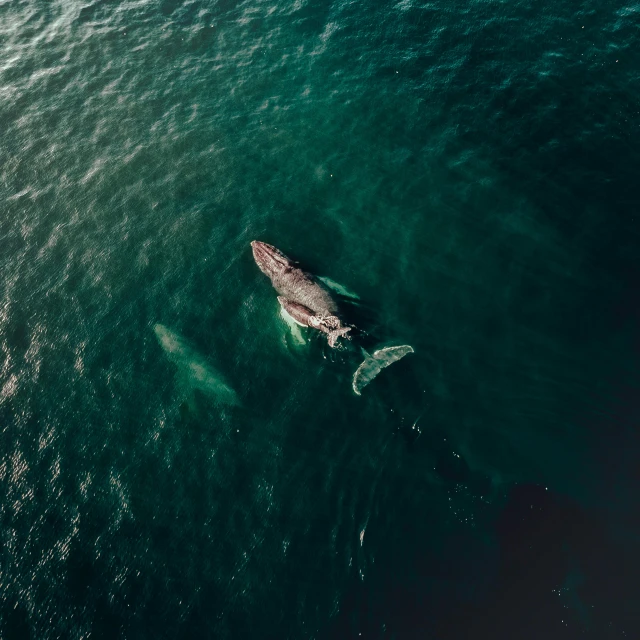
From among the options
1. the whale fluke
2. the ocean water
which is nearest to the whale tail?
the ocean water

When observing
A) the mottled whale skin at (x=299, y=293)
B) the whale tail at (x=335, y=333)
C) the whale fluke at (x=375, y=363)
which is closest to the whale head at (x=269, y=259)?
the mottled whale skin at (x=299, y=293)

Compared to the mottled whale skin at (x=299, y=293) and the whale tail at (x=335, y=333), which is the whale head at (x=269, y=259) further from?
the whale tail at (x=335, y=333)

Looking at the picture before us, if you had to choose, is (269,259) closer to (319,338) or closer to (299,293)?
(299,293)

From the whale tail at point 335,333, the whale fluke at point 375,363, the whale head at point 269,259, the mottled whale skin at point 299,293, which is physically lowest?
the whale fluke at point 375,363

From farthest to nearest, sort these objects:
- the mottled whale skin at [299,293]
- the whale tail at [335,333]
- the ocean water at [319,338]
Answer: the mottled whale skin at [299,293], the whale tail at [335,333], the ocean water at [319,338]

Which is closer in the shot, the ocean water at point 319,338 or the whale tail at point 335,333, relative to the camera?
the ocean water at point 319,338

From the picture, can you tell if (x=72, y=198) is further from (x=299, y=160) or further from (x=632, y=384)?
(x=632, y=384)

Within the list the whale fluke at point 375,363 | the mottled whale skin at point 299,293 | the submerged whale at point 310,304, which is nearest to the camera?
the whale fluke at point 375,363
